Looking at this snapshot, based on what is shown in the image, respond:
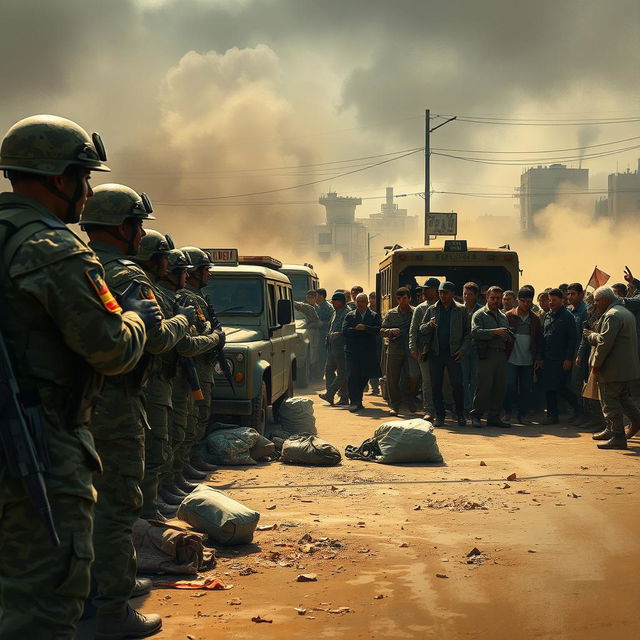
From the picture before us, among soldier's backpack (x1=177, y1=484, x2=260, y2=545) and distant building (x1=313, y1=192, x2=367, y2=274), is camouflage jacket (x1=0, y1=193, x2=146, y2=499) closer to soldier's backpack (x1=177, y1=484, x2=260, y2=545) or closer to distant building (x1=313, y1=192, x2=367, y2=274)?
soldier's backpack (x1=177, y1=484, x2=260, y2=545)

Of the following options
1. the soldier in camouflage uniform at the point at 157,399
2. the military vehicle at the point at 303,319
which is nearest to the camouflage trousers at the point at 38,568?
the soldier in camouflage uniform at the point at 157,399

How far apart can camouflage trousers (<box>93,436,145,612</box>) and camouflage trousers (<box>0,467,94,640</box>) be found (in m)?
1.32

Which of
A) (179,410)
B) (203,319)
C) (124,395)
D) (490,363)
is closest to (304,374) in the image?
(490,363)

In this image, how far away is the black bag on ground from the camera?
31.2 ft

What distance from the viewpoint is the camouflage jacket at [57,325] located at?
9.70 ft

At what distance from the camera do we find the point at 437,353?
1253 centimetres

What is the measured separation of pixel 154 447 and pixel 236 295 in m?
5.52

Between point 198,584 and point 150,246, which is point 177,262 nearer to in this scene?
point 150,246

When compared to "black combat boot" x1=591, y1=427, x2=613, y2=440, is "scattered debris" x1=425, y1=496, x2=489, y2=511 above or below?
below

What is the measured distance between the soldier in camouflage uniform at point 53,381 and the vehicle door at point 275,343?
26.1 feet

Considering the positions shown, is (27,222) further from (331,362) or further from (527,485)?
(331,362)

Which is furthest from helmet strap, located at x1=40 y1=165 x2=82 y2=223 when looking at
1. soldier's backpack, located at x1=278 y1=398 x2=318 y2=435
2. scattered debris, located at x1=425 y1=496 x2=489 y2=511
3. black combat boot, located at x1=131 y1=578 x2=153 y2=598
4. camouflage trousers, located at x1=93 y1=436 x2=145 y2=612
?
soldier's backpack, located at x1=278 y1=398 x2=318 y2=435

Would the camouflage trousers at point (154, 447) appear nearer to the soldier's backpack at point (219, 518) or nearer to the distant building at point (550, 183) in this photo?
the soldier's backpack at point (219, 518)

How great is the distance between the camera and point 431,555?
5922 millimetres
